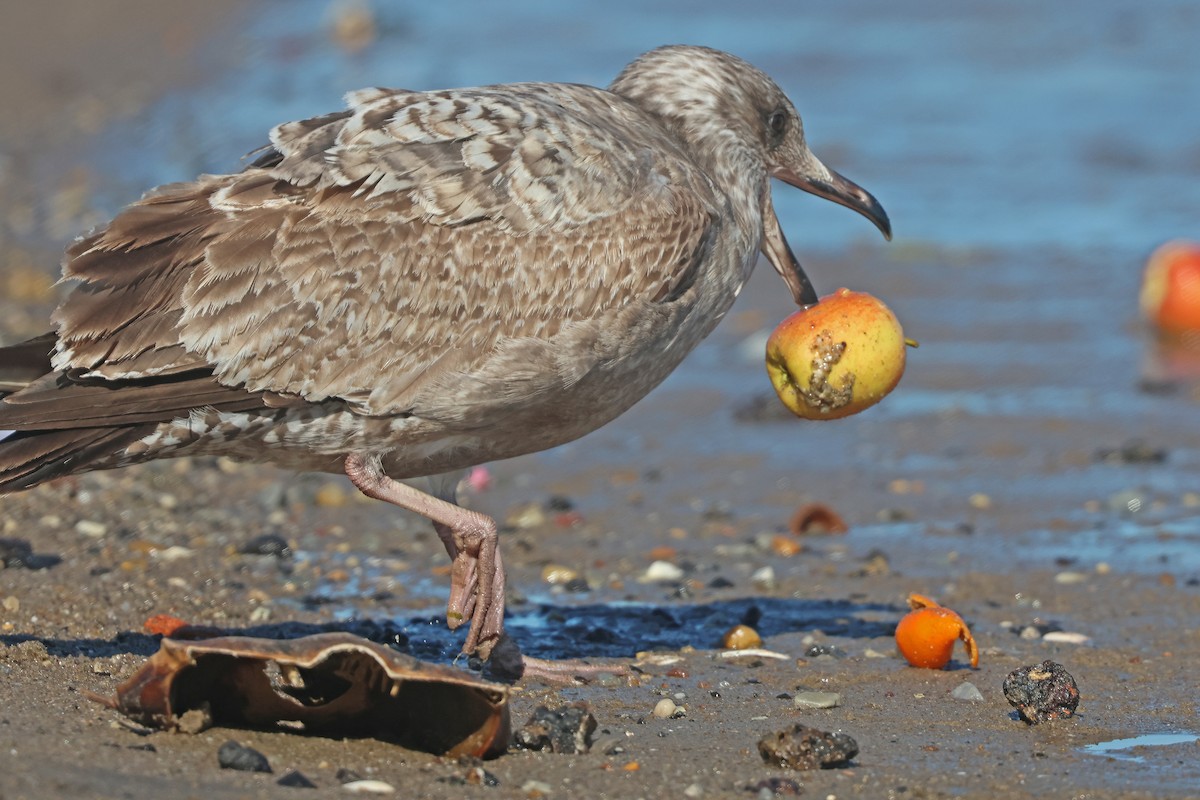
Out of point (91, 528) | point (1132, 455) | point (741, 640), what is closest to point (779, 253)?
point (741, 640)

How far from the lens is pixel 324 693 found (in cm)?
477

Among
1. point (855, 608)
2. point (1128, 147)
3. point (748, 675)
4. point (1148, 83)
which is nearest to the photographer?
point (748, 675)

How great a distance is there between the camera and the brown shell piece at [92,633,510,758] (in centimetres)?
455

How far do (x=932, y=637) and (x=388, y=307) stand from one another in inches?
80.0

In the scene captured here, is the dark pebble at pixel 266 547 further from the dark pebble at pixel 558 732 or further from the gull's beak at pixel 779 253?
the dark pebble at pixel 558 732

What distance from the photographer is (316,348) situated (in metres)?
5.58

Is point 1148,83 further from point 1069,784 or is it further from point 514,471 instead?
point 1069,784

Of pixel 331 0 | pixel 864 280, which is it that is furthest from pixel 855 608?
pixel 331 0

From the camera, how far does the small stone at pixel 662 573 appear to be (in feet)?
23.1

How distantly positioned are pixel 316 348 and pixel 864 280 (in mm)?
5893

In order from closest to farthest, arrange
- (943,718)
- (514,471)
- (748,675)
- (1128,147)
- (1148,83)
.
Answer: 1. (943,718)
2. (748,675)
3. (514,471)
4. (1128,147)
5. (1148,83)

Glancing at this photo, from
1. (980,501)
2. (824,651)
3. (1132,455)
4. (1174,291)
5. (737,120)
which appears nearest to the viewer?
(824,651)

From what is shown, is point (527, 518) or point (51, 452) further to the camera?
point (527, 518)

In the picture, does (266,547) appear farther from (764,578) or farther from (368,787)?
(368,787)
